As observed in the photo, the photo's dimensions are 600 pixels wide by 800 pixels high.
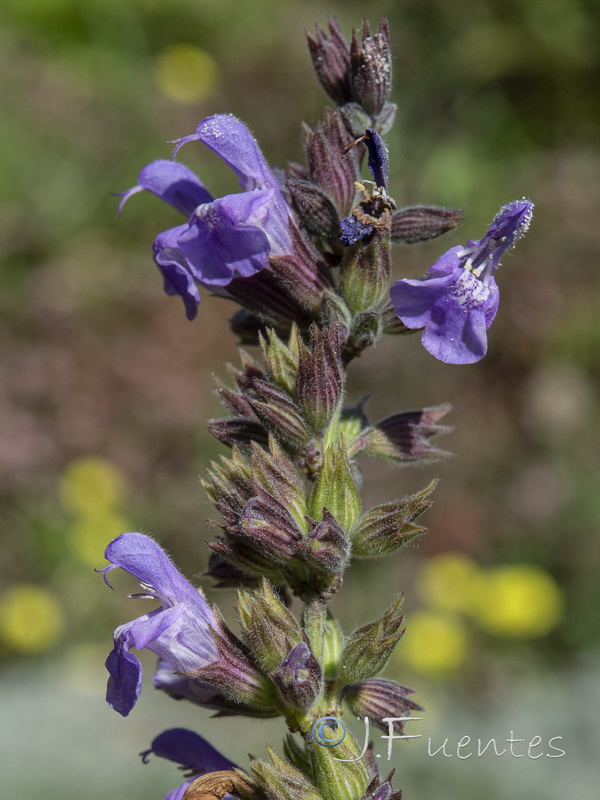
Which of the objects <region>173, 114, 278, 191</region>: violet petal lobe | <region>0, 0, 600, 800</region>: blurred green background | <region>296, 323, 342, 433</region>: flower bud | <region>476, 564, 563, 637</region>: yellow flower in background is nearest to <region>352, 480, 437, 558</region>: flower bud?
<region>296, 323, 342, 433</region>: flower bud

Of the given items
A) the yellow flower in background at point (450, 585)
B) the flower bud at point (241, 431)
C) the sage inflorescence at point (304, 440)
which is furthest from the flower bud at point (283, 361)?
the yellow flower in background at point (450, 585)

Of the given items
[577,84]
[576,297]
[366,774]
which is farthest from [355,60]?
[577,84]

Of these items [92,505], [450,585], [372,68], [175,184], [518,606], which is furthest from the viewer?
[92,505]

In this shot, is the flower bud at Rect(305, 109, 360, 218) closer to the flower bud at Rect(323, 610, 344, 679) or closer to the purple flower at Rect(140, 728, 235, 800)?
the flower bud at Rect(323, 610, 344, 679)

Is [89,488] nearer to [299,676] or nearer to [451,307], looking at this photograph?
[299,676]

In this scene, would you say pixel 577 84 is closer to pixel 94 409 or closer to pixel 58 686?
pixel 94 409

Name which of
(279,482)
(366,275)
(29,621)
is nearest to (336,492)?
(279,482)
